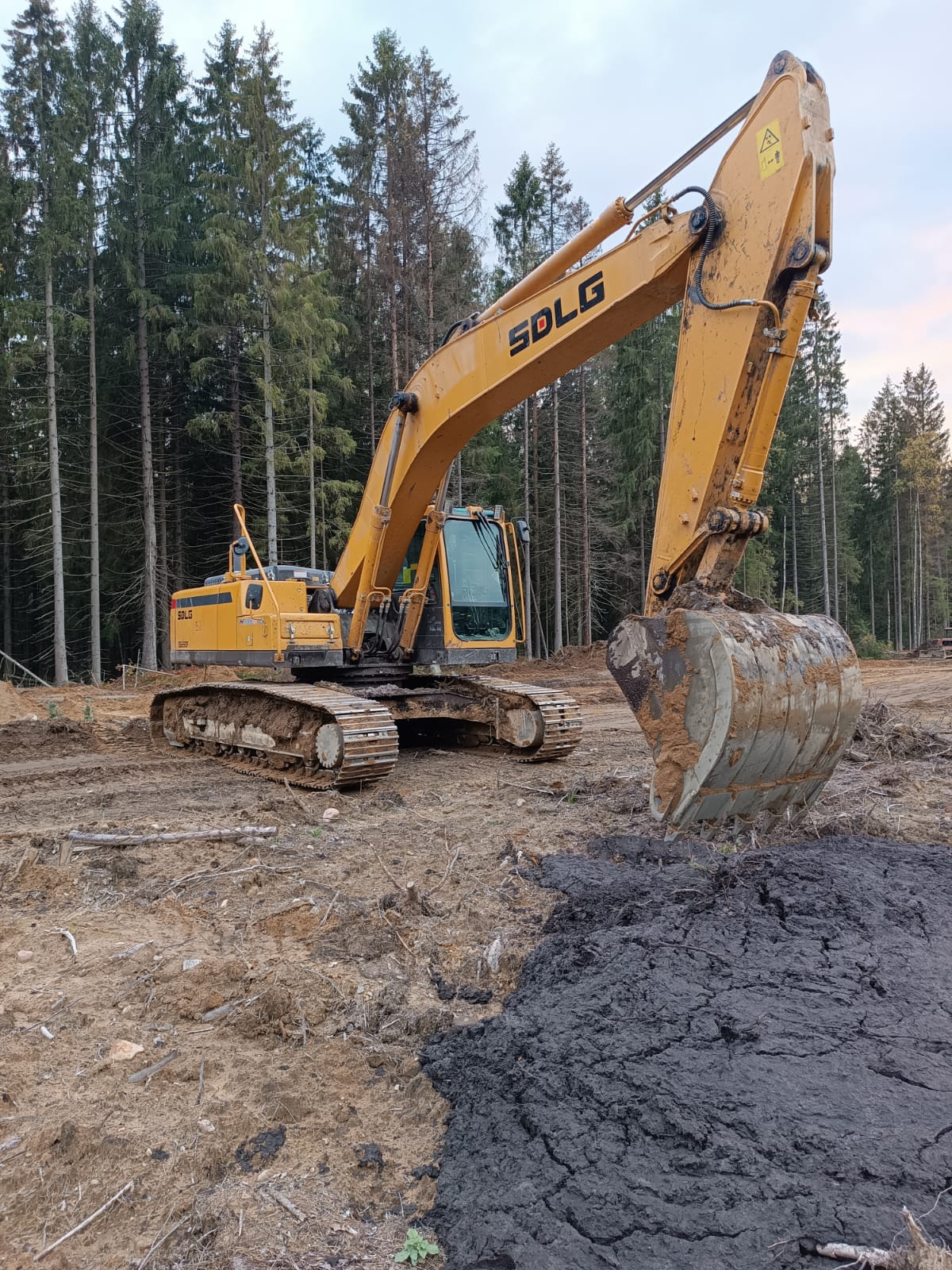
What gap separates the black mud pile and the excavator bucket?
0.84m

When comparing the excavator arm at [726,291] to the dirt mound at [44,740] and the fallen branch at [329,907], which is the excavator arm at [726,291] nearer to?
the fallen branch at [329,907]

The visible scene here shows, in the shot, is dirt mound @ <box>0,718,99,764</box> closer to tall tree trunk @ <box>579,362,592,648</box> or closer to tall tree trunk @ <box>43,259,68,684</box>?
tall tree trunk @ <box>43,259,68,684</box>

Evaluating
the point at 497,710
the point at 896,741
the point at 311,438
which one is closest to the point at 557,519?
the point at 311,438

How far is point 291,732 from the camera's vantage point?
25.5 feet

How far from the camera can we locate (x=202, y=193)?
2070cm

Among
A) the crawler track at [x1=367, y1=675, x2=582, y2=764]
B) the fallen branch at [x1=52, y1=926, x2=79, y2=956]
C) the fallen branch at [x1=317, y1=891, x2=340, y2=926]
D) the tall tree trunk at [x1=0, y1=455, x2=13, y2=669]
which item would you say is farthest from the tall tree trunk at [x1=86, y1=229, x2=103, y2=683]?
the fallen branch at [x1=317, y1=891, x2=340, y2=926]

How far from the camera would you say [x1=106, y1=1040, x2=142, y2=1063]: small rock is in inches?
113

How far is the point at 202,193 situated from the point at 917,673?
22465 mm

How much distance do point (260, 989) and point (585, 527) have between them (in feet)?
83.3

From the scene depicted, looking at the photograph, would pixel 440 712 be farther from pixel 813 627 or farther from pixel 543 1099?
pixel 543 1099

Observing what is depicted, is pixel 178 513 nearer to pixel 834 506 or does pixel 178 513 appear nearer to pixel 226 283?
pixel 226 283

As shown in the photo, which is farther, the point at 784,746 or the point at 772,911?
the point at 784,746

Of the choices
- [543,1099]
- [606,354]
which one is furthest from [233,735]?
[606,354]

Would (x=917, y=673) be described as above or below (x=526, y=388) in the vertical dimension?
below
